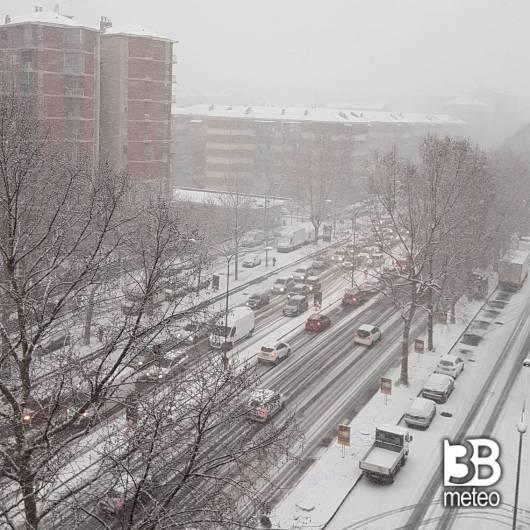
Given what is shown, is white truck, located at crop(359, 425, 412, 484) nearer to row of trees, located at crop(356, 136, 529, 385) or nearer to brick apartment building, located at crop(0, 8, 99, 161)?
row of trees, located at crop(356, 136, 529, 385)

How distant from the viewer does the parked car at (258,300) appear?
3734 centimetres

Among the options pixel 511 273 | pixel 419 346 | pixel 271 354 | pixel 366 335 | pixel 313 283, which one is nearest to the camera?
pixel 271 354

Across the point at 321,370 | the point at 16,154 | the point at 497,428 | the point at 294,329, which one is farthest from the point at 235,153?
the point at 16,154

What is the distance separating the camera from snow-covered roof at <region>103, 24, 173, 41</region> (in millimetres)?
46469

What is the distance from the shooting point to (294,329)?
33188mm

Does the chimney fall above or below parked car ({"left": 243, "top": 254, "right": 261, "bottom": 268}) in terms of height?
above

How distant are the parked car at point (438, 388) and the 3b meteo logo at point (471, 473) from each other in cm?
354

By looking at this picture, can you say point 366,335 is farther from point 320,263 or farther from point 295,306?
point 320,263

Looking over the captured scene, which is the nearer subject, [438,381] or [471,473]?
[471,473]

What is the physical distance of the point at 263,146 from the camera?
81.3 metres

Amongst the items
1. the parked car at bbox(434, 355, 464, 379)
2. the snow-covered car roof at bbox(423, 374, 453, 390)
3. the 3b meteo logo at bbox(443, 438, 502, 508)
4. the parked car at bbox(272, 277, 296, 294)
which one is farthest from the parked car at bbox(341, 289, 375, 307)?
the 3b meteo logo at bbox(443, 438, 502, 508)

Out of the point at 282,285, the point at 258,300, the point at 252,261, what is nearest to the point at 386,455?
the point at 258,300

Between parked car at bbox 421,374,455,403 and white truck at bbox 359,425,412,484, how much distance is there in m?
4.56

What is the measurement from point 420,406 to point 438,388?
243 cm
